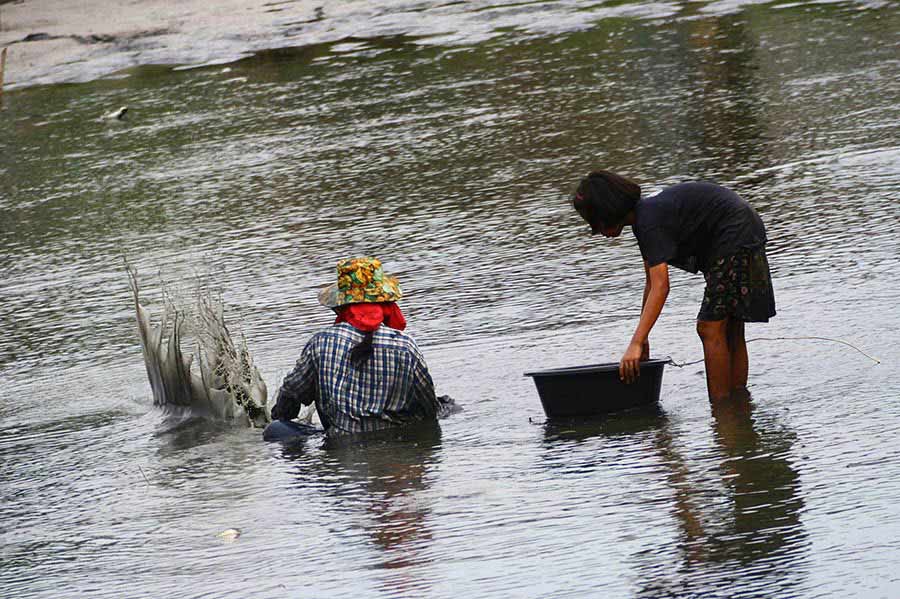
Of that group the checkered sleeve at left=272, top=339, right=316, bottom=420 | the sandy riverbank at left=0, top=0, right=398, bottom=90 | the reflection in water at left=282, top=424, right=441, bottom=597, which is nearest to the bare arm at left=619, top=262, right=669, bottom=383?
the reflection in water at left=282, top=424, right=441, bottom=597

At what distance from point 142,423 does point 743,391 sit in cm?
294

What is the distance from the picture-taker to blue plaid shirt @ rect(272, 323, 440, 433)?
671 cm

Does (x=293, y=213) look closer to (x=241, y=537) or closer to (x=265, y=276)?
(x=265, y=276)

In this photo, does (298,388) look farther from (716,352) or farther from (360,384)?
(716,352)

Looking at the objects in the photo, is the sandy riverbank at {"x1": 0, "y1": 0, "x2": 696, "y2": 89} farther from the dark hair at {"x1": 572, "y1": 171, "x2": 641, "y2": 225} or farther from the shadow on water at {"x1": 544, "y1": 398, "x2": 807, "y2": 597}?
the shadow on water at {"x1": 544, "y1": 398, "x2": 807, "y2": 597}

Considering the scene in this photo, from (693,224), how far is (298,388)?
6.15 ft

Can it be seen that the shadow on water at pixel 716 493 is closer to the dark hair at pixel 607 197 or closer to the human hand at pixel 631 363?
the human hand at pixel 631 363

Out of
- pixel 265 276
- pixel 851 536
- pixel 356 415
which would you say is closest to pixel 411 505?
pixel 356 415

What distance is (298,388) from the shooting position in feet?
22.5

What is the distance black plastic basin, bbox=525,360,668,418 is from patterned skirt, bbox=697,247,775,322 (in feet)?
1.20

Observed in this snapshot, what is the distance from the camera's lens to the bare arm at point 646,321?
6.32m

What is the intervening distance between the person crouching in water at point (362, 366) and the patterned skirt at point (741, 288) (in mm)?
1292

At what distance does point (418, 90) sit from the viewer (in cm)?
1728

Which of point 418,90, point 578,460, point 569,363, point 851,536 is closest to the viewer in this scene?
point 851,536
